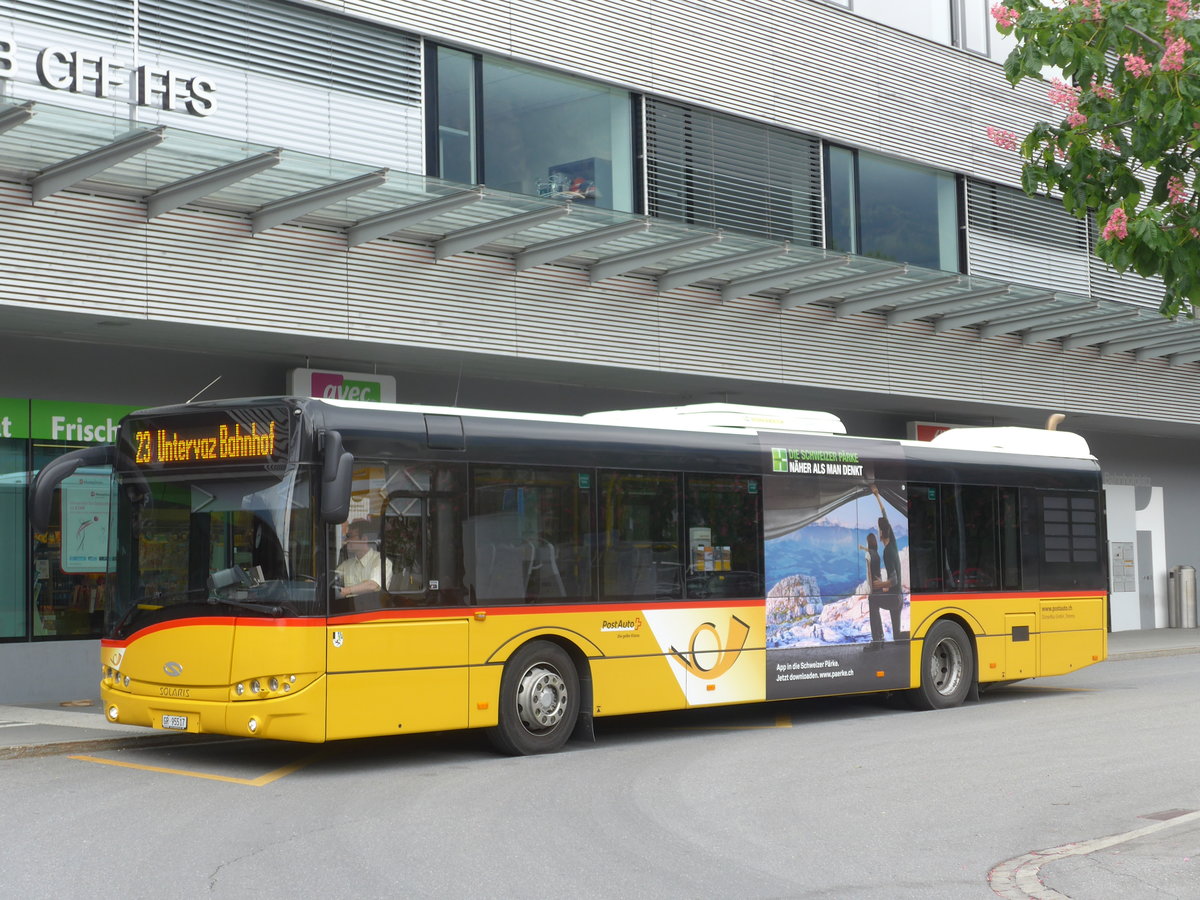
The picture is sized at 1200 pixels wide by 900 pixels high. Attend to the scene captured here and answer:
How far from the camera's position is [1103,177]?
27.4 feet

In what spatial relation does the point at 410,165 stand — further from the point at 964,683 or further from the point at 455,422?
the point at 964,683

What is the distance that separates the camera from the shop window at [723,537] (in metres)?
14.0

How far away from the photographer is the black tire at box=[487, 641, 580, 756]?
1230cm

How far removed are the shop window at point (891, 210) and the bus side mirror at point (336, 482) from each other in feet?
44.8

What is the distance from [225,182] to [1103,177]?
8878 mm

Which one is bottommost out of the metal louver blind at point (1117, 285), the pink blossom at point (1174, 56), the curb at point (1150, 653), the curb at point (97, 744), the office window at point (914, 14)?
the curb at point (1150, 653)

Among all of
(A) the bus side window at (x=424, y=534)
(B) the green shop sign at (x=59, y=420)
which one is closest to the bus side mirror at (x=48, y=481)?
(A) the bus side window at (x=424, y=534)

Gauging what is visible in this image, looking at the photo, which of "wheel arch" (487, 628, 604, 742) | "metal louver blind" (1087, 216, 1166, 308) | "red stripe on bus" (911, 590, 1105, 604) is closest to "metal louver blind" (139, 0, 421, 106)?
"wheel arch" (487, 628, 604, 742)

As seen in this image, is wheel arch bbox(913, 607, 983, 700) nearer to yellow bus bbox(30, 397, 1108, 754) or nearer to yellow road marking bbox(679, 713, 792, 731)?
yellow bus bbox(30, 397, 1108, 754)

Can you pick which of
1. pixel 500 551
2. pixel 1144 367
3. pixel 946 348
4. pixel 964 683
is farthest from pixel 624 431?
pixel 1144 367

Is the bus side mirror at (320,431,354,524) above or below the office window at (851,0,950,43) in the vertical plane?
below

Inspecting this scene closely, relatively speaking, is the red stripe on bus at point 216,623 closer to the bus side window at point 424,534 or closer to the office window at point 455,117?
the bus side window at point 424,534

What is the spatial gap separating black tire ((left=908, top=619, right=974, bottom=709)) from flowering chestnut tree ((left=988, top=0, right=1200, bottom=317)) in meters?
8.53

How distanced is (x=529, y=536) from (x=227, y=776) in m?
3.07
